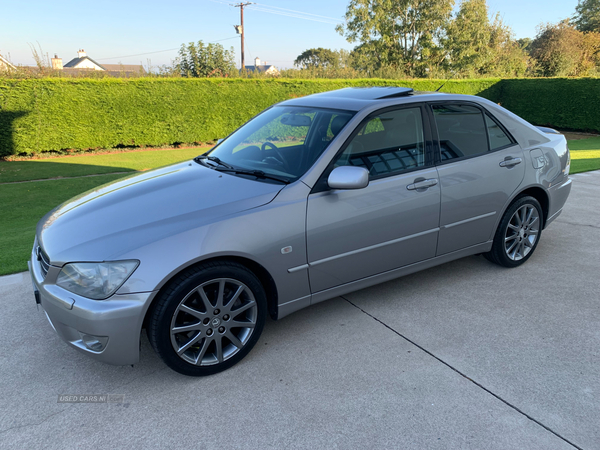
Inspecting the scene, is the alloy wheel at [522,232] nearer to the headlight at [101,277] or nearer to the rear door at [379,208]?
the rear door at [379,208]

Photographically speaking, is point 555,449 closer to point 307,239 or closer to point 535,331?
point 535,331

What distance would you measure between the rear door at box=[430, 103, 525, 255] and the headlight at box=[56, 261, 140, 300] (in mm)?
2428

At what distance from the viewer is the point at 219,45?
21.1m

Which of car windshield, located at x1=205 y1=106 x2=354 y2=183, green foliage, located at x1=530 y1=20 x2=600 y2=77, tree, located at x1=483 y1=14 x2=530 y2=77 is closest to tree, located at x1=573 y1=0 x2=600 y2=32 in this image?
green foliage, located at x1=530 y1=20 x2=600 y2=77

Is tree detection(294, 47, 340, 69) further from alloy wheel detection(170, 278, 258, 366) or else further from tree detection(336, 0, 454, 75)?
alloy wheel detection(170, 278, 258, 366)

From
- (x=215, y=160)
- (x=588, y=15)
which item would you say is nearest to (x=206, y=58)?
(x=215, y=160)

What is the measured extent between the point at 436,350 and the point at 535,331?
832 mm

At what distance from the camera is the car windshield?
10.5 feet

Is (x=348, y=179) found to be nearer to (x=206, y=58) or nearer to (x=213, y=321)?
(x=213, y=321)

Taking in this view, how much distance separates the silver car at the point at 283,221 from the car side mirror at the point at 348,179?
10 mm

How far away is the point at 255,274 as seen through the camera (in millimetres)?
2914

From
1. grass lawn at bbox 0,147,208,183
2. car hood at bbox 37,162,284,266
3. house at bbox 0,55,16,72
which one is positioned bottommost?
grass lawn at bbox 0,147,208,183

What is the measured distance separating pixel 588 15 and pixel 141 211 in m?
65.0

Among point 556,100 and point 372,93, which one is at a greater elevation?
point 372,93
